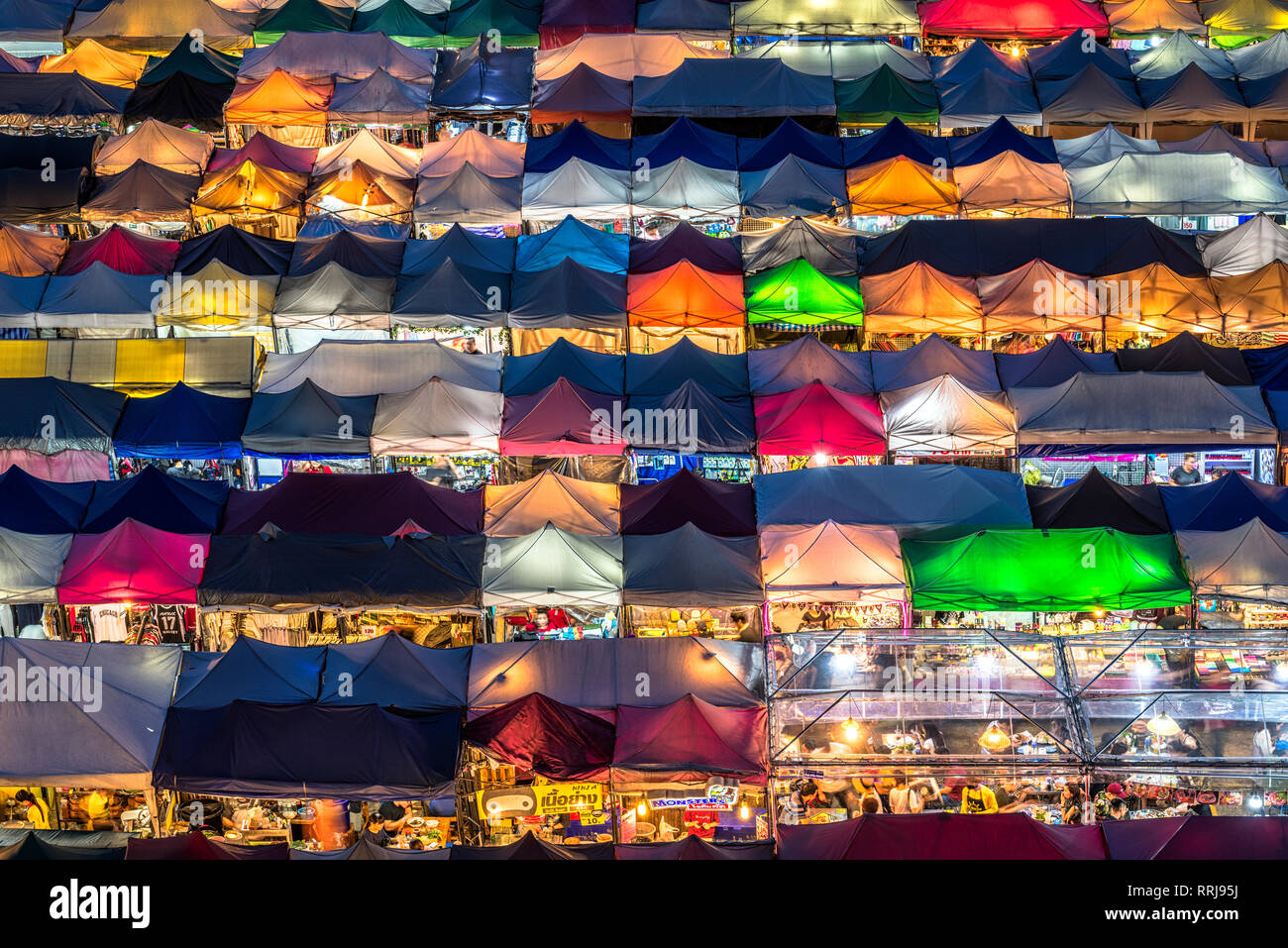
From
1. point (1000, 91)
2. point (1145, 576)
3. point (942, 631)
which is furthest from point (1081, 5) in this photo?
point (942, 631)

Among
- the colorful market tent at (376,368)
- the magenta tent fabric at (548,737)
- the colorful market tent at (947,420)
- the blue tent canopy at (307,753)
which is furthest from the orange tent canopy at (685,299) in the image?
the blue tent canopy at (307,753)

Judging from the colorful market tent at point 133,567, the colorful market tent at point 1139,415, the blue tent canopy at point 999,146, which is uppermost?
the blue tent canopy at point 999,146

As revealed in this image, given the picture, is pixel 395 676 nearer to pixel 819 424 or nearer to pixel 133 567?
pixel 133 567

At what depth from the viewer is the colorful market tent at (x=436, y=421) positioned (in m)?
23.3

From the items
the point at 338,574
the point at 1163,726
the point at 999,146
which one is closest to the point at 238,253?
the point at 338,574

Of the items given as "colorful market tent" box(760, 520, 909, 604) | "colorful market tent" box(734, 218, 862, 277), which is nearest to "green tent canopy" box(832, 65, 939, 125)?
"colorful market tent" box(734, 218, 862, 277)

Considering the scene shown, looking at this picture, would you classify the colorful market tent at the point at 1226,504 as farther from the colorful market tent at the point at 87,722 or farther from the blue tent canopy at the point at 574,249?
the colorful market tent at the point at 87,722

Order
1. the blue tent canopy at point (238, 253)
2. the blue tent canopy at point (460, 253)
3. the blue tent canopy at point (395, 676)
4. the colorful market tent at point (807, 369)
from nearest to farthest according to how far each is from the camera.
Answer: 1. the blue tent canopy at point (395, 676)
2. the colorful market tent at point (807, 369)
3. the blue tent canopy at point (238, 253)
4. the blue tent canopy at point (460, 253)

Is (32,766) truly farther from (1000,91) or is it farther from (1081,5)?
(1081,5)

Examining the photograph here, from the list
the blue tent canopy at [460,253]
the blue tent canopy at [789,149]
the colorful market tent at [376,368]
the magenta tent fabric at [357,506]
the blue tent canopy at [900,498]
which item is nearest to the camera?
the blue tent canopy at [900,498]

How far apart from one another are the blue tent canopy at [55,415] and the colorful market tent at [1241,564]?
16.3 metres

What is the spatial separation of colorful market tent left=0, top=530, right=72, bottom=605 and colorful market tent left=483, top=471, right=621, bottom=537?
585 cm

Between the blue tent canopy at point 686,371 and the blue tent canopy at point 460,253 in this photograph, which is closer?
the blue tent canopy at point 686,371

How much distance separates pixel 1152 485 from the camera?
2208 centimetres
